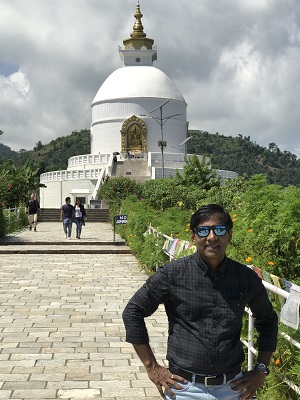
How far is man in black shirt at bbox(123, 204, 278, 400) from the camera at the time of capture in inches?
111

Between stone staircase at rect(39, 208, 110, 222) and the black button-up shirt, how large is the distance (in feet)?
93.2

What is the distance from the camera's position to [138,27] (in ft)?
169

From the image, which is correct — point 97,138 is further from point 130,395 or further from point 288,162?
point 288,162

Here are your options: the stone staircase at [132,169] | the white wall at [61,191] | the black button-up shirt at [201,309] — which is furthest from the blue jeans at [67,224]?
the white wall at [61,191]

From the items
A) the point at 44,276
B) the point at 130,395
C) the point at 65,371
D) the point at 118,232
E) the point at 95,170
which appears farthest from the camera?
the point at 95,170

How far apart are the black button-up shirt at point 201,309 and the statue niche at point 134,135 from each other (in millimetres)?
42932

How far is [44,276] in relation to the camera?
11250 millimetres

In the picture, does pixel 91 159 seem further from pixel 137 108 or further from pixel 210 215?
pixel 210 215

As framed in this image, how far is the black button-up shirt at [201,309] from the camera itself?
111 inches

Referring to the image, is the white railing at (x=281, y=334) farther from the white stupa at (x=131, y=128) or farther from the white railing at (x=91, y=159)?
the white railing at (x=91, y=159)

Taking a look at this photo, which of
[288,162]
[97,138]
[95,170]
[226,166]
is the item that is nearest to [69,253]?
[95,170]

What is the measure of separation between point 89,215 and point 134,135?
15.9 metres

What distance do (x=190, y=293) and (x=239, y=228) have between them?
4.31 meters

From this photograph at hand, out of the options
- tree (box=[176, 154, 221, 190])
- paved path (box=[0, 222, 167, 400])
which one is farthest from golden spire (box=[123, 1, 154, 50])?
paved path (box=[0, 222, 167, 400])
